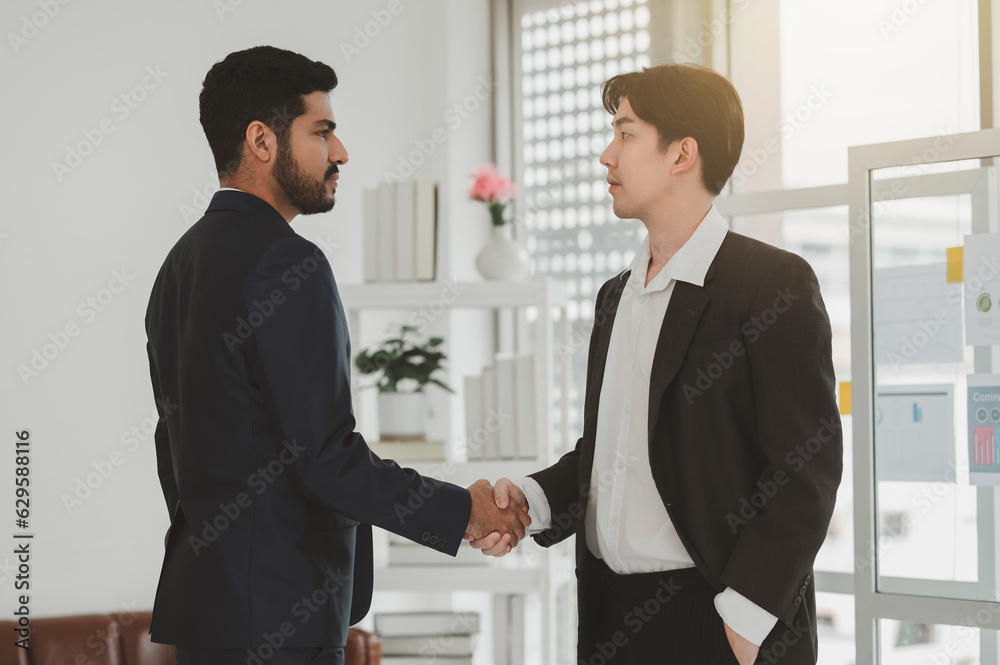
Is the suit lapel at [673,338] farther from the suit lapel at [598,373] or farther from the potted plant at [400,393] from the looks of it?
the potted plant at [400,393]

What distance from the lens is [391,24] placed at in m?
3.34

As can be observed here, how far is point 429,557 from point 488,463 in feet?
1.14

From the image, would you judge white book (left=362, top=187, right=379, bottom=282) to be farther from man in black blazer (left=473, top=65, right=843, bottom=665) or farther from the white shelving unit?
man in black blazer (left=473, top=65, right=843, bottom=665)

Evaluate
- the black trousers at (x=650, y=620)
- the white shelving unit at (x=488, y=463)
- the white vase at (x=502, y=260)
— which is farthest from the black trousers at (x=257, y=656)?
the white vase at (x=502, y=260)

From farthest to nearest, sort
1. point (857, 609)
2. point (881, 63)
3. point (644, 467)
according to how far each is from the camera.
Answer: point (881, 63)
point (857, 609)
point (644, 467)

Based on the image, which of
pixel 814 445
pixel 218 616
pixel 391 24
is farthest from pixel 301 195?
pixel 391 24

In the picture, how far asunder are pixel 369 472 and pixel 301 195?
53 cm

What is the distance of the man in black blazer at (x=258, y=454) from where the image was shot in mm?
1364

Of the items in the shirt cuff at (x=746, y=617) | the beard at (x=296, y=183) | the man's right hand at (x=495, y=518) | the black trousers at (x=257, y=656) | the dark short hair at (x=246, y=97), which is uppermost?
the dark short hair at (x=246, y=97)

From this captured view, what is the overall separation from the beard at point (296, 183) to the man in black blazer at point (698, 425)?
22.0 inches

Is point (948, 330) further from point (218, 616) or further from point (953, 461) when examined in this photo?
point (218, 616)

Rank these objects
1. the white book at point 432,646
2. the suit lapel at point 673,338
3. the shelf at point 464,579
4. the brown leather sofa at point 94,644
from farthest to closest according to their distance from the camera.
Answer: the white book at point 432,646, the shelf at point 464,579, the brown leather sofa at point 94,644, the suit lapel at point 673,338

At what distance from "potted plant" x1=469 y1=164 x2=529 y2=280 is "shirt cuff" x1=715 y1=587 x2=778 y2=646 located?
67.0 inches

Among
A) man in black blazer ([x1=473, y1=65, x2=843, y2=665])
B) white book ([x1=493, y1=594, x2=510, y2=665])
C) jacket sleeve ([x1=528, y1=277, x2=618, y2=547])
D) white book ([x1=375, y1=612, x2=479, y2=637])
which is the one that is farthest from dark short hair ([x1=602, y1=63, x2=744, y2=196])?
white book ([x1=493, y1=594, x2=510, y2=665])
